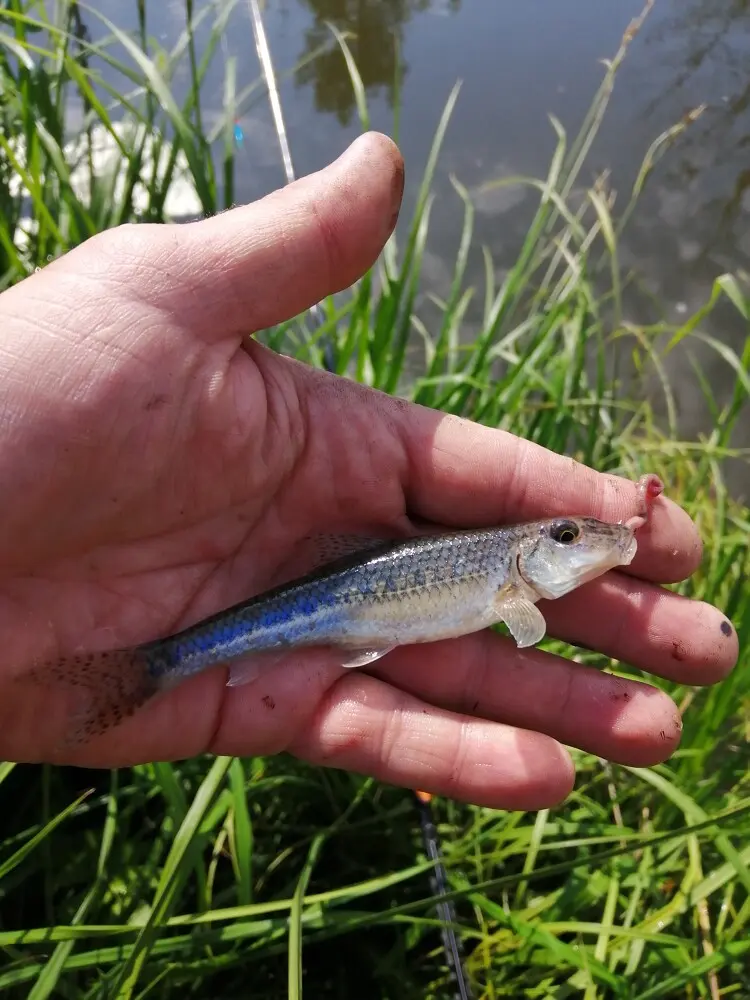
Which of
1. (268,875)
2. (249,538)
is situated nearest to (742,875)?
(268,875)

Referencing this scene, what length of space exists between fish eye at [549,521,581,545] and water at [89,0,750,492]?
11.1ft

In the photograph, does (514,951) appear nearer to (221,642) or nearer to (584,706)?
(584,706)

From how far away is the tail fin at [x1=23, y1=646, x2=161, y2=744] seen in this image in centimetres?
267

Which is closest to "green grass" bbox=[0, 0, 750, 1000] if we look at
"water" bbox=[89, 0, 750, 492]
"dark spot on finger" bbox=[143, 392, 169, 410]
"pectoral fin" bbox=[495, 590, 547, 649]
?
"pectoral fin" bbox=[495, 590, 547, 649]

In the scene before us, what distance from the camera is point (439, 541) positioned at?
10.2ft

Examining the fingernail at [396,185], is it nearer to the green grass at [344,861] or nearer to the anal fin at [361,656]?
the green grass at [344,861]

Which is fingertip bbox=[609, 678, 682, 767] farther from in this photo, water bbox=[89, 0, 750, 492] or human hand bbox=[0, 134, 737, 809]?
water bbox=[89, 0, 750, 492]

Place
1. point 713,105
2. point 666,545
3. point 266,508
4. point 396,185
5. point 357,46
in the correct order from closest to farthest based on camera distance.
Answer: point 396,185 → point 666,545 → point 266,508 → point 713,105 → point 357,46

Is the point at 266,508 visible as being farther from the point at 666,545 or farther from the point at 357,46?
the point at 357,46

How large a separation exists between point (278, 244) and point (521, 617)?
167 cm

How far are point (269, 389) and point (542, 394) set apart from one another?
2.90 m

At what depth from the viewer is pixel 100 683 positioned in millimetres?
2713

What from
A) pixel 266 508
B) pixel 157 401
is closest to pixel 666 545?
pixel 266 508

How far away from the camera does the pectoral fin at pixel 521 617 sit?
2.88 metres
